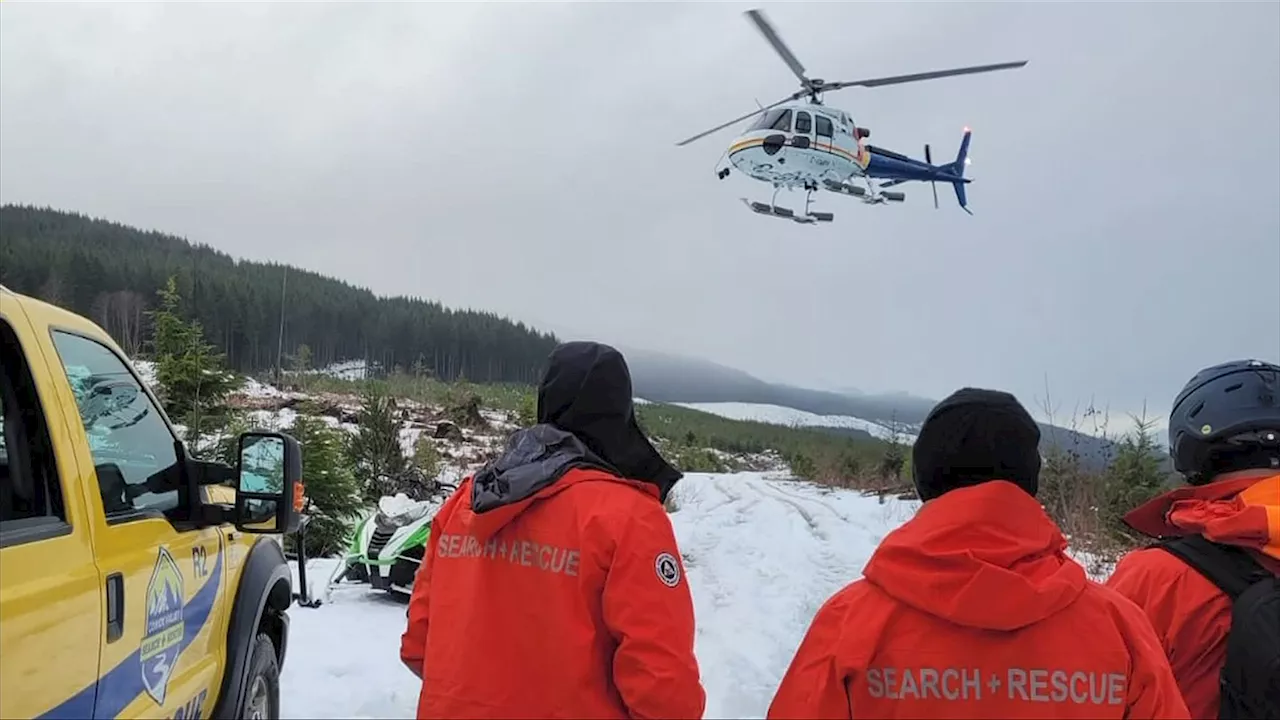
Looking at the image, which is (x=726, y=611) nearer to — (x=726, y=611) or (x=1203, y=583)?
(x=726, y=611)

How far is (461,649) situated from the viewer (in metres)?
2.44

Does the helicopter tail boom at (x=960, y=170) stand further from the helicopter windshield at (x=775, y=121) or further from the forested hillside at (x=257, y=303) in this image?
the forested hillside at (x=257, y=303)

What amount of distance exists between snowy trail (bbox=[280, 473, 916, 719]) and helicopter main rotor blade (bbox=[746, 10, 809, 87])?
9082mm

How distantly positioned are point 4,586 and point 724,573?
8387mm

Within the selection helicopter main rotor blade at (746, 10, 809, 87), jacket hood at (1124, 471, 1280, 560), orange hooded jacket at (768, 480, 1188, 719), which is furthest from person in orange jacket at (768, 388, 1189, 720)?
helicopter main rotor blade at (746, 10, 809, 87)

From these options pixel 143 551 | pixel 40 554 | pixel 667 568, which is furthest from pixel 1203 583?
pixel 143 551

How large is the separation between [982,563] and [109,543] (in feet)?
7.17

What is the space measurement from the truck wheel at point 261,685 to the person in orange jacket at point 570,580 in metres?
1.45

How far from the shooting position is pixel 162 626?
2805 millimetres

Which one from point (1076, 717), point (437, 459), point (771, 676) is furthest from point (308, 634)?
point (437, 459)

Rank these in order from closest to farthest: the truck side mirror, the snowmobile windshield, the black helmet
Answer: the black helmet < the truck side mirror < the snowmobile windshield

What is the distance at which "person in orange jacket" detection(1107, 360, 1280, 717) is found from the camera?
6.57 feet

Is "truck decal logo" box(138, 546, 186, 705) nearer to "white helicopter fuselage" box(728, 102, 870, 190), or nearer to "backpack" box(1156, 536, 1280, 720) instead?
"backpack" box(1156, 536, 1280, 720)

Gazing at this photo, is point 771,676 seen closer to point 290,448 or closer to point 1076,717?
point 290,448
